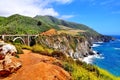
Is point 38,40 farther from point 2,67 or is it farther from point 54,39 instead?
point 2,67

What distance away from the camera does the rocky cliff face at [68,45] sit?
92.0 metres

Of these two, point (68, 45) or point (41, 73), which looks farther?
point (68, 45)

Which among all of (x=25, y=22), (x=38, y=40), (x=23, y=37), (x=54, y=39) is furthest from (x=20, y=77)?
(x=25, y=22)

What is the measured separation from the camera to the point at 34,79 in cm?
1689

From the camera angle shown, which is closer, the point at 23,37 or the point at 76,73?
the point at 76,73

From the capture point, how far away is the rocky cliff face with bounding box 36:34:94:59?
92000mm

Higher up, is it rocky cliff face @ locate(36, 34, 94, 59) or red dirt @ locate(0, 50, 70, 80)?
red dirt @ locate(0, 50, 70, 80)

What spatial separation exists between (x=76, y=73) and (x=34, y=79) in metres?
3.54

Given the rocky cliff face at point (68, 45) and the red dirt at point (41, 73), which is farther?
the rocky cliff face at point (68, 45)

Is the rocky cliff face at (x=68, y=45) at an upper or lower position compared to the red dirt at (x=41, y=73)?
lower

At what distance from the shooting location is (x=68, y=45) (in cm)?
10281

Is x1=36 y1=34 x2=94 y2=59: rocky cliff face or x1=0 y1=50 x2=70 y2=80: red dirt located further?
x1=36 y1=34 x2=94 y2=59: rocky cliff face

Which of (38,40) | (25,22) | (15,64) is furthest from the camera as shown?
(25,22)

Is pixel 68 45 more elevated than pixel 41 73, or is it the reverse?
pixel 41 73
